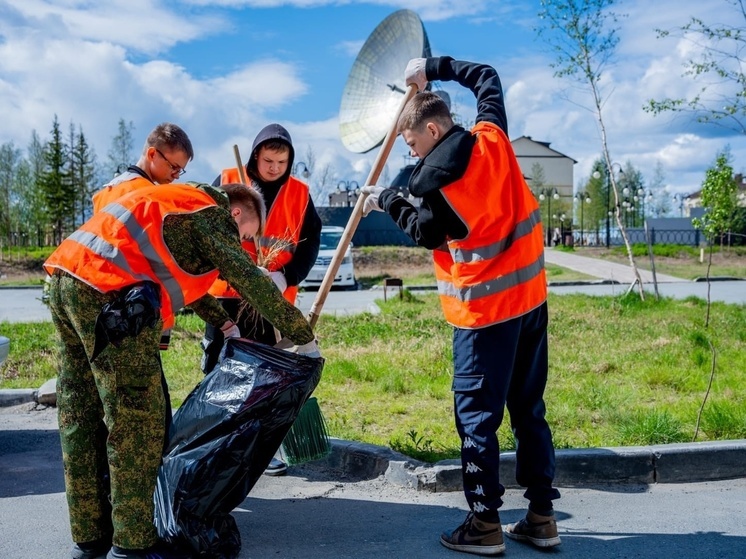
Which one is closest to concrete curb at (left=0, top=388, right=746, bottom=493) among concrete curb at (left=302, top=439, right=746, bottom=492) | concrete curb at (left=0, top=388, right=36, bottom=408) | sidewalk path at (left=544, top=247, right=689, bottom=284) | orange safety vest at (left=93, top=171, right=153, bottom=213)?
concrete curb at (left=302, top=439, right=746, bottom=492)

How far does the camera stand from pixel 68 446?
3.10 m

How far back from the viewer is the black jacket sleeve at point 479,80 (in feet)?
11.6

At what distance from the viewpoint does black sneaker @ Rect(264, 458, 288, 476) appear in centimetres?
446

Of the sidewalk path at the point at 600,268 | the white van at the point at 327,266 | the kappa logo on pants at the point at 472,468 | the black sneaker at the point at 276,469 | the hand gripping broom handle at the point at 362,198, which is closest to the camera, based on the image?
the kappa logo on pants at the point at 472,468

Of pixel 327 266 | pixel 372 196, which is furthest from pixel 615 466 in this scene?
pixel 327 266

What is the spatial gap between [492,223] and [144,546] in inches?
74.1

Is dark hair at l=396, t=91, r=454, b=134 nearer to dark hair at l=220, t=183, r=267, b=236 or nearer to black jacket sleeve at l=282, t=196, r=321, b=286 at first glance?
dark hair at l=220, t=183, r=267, b=236

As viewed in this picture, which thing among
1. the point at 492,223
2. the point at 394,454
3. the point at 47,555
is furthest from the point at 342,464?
the point at 492,223

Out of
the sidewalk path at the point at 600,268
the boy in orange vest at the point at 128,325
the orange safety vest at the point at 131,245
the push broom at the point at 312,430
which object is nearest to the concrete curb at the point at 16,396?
the push broom at the point at 312,430

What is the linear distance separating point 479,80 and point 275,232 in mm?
1387

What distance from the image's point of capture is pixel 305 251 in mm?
4402

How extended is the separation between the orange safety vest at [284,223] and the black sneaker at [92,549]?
1.40m

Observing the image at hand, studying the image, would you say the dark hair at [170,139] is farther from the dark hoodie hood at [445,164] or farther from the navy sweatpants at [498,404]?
the navy sweatpants at [498,404]

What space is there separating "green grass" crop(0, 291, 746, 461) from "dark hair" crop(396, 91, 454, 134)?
203cm
